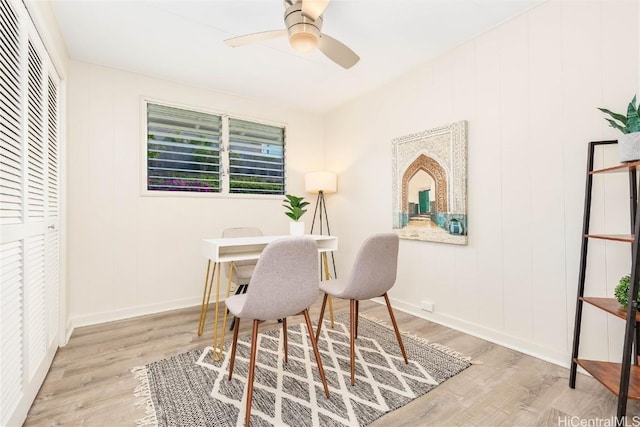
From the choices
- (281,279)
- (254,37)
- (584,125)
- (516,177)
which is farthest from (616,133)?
(254,37)

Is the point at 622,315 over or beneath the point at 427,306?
over

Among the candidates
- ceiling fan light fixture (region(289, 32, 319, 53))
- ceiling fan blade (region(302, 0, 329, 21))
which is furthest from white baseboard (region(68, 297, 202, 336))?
ceiling fan blade (region(302, 0, 329, 21))

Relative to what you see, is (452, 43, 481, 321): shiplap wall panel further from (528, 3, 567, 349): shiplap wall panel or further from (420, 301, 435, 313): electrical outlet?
(528, 3, 567, 349): shiplap wall panel

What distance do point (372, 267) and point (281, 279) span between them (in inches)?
24.6

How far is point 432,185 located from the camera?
285 cm

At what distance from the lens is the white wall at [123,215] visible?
9.18 ft

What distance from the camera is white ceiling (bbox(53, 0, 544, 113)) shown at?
6.90 ft

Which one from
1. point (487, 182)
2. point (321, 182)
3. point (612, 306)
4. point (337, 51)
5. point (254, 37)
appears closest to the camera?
point (612, 306)

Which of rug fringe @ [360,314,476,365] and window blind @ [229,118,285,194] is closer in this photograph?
rug fringe @ [360,314,476,365]

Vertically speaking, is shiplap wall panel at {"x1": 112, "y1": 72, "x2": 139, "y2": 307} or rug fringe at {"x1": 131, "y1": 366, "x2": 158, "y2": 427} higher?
shiplap wall panel at {"x1": 112, "y1": 72, "x2": 139, "y2": 307}

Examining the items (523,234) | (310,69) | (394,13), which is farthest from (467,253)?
(310,69)

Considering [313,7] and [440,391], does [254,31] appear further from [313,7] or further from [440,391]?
[440,391]

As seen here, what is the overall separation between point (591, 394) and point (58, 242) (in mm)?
3631

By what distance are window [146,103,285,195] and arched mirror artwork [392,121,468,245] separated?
63.2 inches
